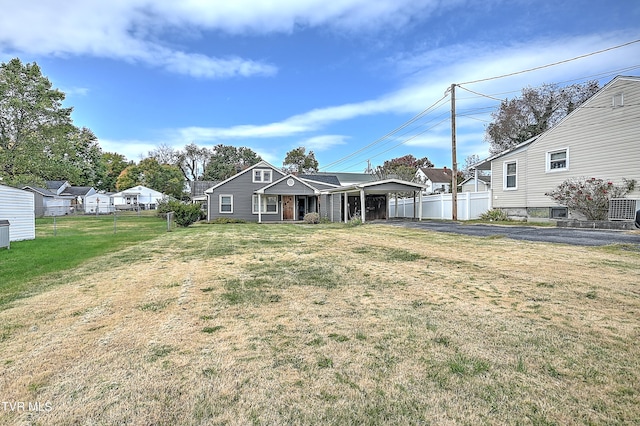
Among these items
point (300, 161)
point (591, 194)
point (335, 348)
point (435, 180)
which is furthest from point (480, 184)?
point (335, 348)

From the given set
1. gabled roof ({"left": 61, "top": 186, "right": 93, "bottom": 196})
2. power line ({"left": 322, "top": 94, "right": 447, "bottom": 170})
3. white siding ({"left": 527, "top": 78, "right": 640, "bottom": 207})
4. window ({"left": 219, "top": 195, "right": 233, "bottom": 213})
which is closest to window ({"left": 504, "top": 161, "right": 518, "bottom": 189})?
white siding ({"left": 527, "top": 78, "right": 640, "bottom": 207})

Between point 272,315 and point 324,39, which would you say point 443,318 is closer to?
point 272,315

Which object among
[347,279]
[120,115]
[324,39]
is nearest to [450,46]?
[324,39]

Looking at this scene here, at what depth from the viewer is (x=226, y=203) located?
961 inches

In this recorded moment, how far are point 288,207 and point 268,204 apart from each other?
156cm

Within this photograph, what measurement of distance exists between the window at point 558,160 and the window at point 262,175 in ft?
58.3

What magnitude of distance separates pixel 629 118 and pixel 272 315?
55.1 feet

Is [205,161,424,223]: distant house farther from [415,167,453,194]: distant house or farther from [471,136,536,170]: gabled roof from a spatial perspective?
[415,167,453,194]: distant house

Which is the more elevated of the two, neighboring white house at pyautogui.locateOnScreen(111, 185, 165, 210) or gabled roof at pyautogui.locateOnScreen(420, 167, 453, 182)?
gabled roof at pyautogui.locateOnScreen(420, 167, 453, 182)

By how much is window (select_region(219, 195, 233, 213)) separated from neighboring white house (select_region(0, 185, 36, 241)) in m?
12.1

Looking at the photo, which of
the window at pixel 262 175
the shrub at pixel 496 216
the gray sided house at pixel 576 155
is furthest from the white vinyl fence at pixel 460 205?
the window at pixel 262 175

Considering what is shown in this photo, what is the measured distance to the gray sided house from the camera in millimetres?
13281

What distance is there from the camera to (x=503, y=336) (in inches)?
118

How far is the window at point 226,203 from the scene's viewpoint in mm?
24297
